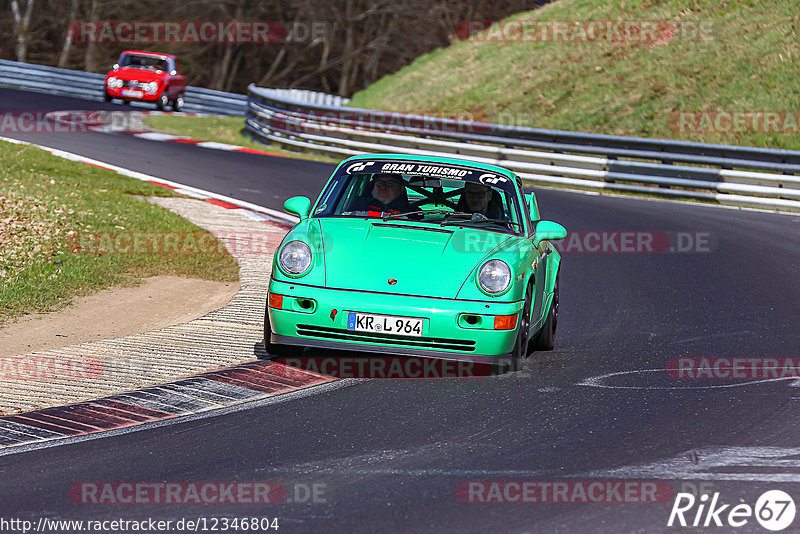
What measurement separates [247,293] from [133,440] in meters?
4.17

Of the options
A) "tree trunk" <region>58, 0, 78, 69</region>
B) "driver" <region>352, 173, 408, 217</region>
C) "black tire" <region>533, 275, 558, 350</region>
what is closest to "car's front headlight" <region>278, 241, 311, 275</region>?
"driver" <region>352, 173, 408, 217</region>

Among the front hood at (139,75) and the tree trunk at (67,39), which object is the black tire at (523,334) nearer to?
the front hood at (139,75)

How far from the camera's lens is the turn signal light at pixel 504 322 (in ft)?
23.4

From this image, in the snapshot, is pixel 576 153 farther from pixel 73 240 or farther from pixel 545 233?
pixel 545 233

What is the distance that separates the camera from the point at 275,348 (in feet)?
24.8

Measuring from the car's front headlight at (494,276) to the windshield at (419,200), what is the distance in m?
0.76

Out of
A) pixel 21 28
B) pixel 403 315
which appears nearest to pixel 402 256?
pixel 403 315

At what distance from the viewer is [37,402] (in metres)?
6.37

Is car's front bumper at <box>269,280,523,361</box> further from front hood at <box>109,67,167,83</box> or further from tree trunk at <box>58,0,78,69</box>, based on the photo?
tree trunk at <box>58,0,78,69</box>

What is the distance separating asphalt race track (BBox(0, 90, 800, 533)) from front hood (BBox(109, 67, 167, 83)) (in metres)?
23.9

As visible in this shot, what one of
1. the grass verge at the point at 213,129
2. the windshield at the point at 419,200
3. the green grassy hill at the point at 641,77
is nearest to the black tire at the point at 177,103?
the grass verge at the point at 213,129

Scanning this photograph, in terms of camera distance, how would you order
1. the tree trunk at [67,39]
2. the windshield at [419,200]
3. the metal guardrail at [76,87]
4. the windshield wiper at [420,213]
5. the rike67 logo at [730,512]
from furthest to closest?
the tree trunk at [67,39]
the metal guardrail at [76,87]
the windshield at [419,200]
the windshield wiper at [420,213]
the rike67 logo at [730,512]

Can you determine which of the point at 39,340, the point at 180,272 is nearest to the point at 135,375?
the point at 39,340

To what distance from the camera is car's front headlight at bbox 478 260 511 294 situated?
23.7 feet
